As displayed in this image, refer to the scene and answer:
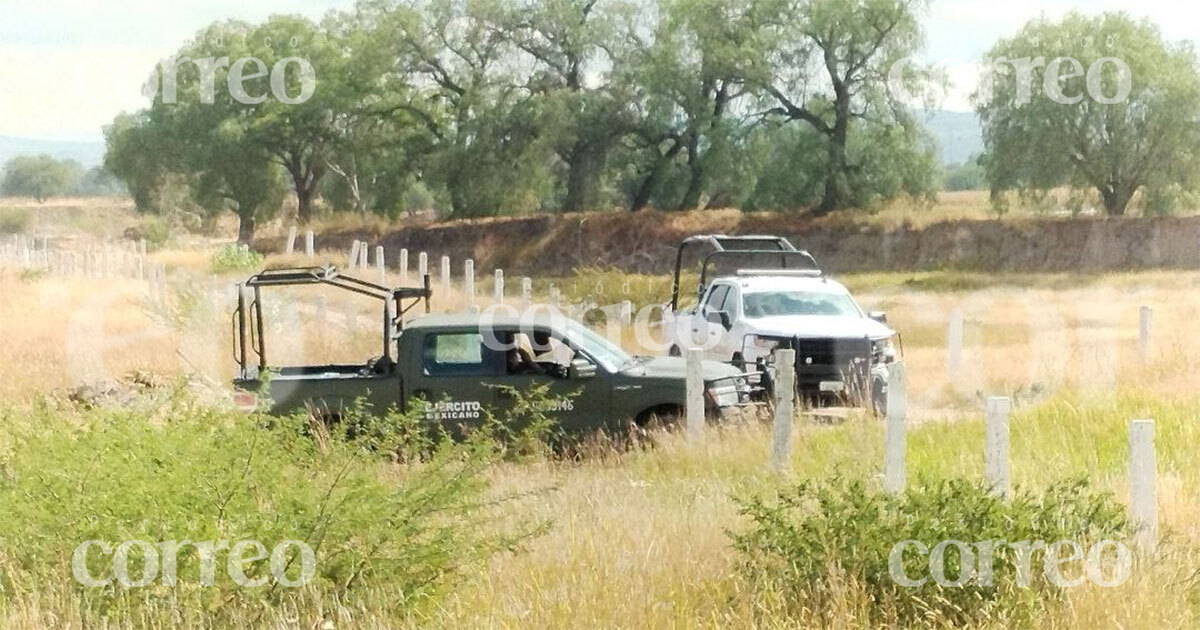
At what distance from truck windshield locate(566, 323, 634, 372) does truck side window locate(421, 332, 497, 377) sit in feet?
2.68

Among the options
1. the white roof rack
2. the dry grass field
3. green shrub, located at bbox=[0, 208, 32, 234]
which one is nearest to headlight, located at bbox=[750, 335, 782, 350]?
the dry grass field

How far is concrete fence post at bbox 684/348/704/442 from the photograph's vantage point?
44.3 feet

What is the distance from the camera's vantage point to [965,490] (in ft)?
26.8

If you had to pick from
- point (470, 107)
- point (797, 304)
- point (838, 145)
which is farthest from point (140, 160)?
point (797, 304)

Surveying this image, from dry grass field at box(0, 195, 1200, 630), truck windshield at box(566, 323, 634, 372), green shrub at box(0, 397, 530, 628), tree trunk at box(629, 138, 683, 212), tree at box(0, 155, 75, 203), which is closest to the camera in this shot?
dry grass field at box(0, 195, 1200, 630)

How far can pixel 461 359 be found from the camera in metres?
14.1

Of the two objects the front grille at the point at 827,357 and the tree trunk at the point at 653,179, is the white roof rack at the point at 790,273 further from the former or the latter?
the tree trunk at the point at 653,179

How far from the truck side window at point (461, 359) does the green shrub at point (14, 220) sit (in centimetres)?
12279

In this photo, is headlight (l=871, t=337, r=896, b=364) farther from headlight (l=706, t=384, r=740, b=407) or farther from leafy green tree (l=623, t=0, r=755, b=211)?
leafy green tree (l=623, t=0, r=755, b=211)

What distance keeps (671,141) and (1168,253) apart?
20.1 meters

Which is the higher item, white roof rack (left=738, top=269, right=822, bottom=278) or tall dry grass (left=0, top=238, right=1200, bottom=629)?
white roof rack (left=738, top=269, right=822, bottom=278)

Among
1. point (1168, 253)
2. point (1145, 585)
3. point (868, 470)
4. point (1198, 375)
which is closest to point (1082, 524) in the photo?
point (1145, 585)

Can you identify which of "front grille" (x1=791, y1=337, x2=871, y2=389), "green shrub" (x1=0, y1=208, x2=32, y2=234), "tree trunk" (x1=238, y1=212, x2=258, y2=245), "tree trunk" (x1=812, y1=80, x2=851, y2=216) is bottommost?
"green shrub" (x1=0, y1=208, x2=32, y2=234)

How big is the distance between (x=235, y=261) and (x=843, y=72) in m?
24.8
